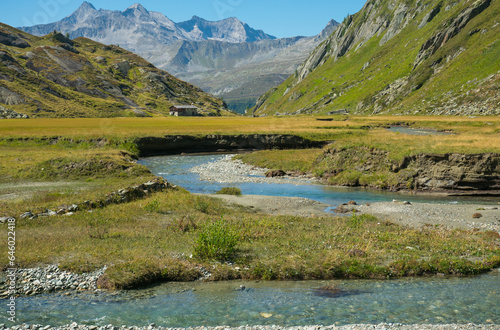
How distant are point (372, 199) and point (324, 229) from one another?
A: 1555cm

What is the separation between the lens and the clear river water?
13125 mm

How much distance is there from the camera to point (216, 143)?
8544cm

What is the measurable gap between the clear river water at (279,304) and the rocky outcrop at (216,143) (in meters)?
62.9

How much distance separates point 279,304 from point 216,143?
72185mm

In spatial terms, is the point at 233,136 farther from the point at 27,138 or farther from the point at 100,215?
the point at 100,215

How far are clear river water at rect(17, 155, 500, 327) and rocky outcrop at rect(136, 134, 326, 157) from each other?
206 ft

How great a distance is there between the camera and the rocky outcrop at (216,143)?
259 ft

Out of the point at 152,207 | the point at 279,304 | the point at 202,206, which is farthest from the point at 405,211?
the point at 152,207

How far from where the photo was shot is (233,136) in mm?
85625

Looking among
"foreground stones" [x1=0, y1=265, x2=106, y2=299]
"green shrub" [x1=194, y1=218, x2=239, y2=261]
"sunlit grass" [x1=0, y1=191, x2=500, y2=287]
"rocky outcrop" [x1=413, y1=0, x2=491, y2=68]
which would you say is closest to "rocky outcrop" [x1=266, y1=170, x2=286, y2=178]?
"sunlit grass" [x1=0, y1=191, x2=500, y2=287]

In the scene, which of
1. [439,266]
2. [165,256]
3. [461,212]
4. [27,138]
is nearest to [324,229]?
[439,266]

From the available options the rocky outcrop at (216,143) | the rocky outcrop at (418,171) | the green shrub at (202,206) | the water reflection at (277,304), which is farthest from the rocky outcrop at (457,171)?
the rocky outcrop at (216,143)

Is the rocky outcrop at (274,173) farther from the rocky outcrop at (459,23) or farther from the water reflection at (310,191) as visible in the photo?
the rocky outcrop at (459,23)

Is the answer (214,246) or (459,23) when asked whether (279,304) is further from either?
(459,23)
